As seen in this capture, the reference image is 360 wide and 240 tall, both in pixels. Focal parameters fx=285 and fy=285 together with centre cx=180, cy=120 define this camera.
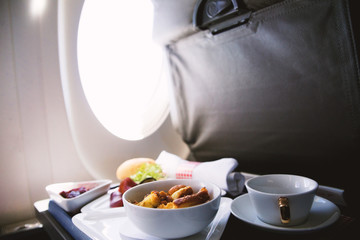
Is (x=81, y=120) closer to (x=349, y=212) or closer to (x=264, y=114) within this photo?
(x=264, y=114)

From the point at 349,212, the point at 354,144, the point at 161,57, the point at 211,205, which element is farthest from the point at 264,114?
the point at 161,57

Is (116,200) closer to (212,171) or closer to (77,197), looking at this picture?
(77,197)

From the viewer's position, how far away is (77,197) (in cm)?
72

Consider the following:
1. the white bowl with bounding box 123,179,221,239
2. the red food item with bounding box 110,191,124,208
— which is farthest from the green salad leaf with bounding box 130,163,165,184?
the white bowl with bounding box 123,179,221,239

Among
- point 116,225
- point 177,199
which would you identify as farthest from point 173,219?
point 116,225

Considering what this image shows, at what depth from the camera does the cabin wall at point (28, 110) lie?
87cm

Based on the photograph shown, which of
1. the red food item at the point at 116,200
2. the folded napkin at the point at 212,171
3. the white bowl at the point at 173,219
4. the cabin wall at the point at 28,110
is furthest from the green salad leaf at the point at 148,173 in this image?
the white bowl at the point at 173,219

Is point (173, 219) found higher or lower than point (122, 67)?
lower

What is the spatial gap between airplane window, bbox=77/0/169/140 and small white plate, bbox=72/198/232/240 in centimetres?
44

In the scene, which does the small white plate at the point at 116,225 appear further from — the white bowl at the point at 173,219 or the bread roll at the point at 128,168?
the bread roll at the point at 128,168

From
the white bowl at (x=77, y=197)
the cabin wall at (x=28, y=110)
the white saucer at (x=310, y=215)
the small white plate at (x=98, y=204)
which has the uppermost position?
the cabin wall at (x=28, y=110)

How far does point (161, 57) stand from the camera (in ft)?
3.99

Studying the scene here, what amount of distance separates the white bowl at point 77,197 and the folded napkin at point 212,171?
21 centimetres

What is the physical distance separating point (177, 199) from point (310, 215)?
0.83 feet
